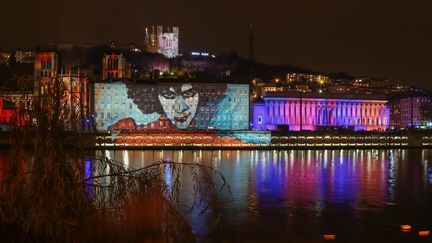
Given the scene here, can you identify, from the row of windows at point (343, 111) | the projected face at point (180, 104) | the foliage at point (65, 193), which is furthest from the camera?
the row of windows at point (343, 111)

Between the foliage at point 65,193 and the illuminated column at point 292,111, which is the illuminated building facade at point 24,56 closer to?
the illuminated column at point 292,111

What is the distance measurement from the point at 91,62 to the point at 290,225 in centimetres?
10580

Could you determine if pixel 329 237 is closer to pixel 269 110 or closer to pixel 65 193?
pixel 65 193

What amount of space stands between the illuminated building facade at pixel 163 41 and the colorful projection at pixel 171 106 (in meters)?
41.3

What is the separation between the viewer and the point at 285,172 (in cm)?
3966

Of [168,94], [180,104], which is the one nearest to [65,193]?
[168,94]

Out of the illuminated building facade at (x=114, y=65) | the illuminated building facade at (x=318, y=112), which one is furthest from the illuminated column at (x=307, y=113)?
the illuminated building facade at (x=114, y=65)

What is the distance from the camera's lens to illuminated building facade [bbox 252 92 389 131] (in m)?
101

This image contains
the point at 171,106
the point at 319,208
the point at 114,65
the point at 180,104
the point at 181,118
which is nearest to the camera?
the point at 319,208

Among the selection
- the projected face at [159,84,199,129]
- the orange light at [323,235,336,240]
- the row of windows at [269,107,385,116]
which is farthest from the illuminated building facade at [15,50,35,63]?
the orange light at [323,235,336,240]

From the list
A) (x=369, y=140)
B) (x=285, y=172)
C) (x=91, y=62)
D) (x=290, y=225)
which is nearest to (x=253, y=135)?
(x=369, y=140)

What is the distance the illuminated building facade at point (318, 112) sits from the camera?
100750 mm

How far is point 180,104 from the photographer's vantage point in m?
88.1

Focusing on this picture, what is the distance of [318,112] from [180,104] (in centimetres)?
2749
